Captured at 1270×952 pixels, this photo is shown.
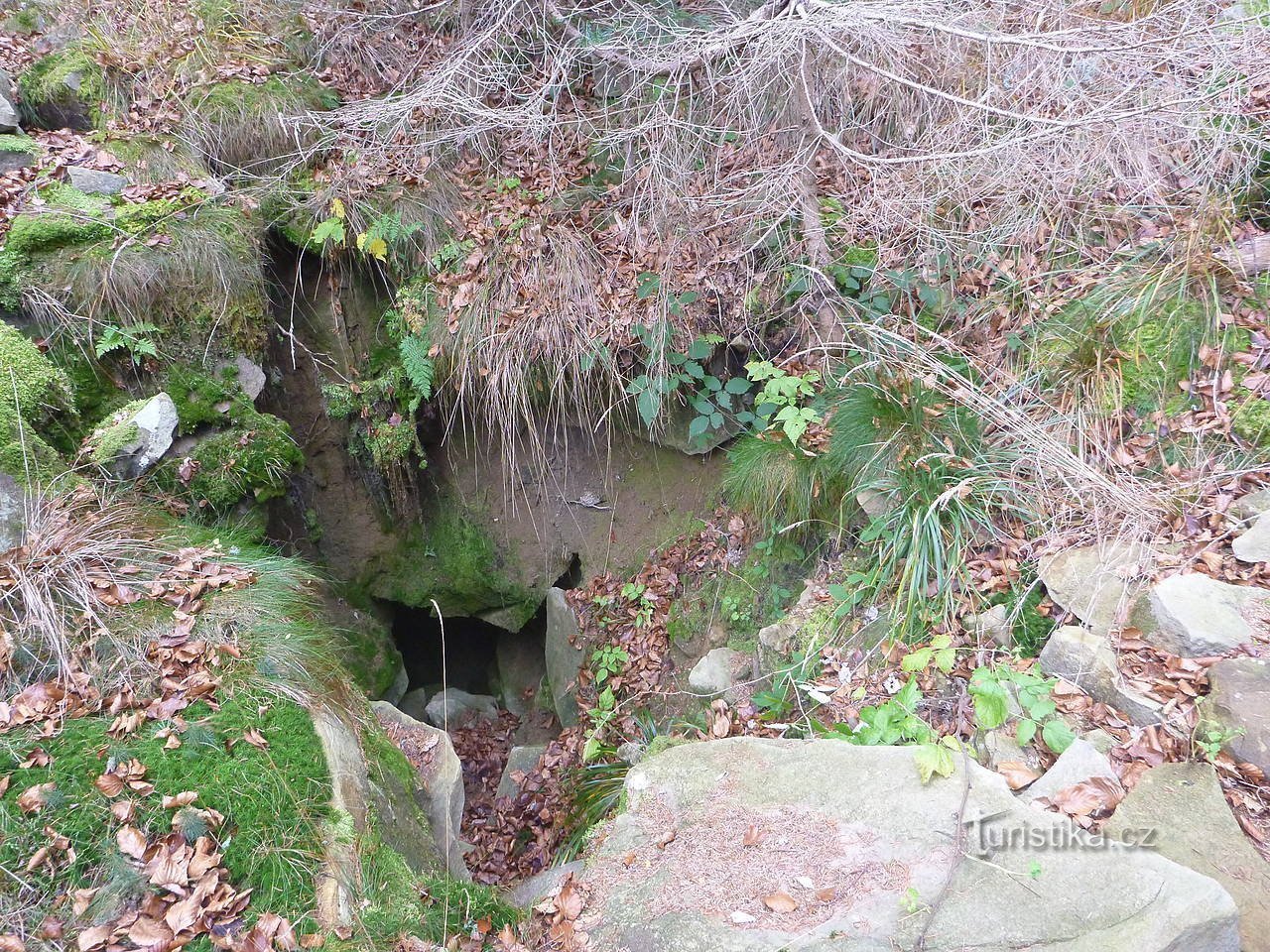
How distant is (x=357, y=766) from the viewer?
266 centimetres

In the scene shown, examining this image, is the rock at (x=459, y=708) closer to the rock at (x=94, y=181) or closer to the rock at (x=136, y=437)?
the rock at (x=136, y=437)

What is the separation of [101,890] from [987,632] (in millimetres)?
3298

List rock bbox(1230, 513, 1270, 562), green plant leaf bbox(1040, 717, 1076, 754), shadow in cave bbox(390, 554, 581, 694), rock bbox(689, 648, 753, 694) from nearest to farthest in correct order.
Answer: green plant leaf bbox(1040, 717, 1076, 754), rock bbox(1230, 513, 1270, 562), rock bbox(689, 648, 753, 694), shadow in cave bbox(390, 554, 581, 694)

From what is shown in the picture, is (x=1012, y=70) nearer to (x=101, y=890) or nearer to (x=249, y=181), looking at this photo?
(x=249, y=181)

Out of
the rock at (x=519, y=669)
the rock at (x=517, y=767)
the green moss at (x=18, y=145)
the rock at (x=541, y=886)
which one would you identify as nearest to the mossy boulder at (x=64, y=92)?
A: the green moss at (x=18, y=145)

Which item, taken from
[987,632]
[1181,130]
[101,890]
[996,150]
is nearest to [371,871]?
[101,890]

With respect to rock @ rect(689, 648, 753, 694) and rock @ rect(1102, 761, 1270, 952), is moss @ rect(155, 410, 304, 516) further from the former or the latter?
rock @ rect(1102, 761, 1270, 952)

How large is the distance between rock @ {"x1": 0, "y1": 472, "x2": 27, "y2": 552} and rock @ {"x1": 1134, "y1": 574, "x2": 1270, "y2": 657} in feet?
14.7

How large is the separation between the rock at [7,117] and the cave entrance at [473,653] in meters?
4.03

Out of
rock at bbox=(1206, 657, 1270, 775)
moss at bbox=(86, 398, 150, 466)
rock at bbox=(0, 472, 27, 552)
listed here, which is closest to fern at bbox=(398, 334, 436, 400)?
moss at bbox=(86, 398, 150, 466)

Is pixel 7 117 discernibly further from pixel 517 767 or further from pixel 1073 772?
pixel 1073 772

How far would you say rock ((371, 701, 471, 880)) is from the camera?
10.3ft

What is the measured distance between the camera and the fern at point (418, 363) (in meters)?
4.63

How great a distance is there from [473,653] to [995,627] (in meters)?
4.64
